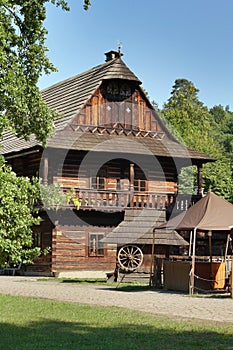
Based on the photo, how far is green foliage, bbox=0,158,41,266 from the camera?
40.6 ft

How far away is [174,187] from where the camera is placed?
125ft

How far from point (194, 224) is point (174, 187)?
17.1 m

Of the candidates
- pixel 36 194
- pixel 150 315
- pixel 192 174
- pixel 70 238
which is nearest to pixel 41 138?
pixel 36 194

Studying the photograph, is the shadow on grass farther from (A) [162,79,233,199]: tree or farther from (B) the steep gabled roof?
(A) [162,79,233,199]: tree

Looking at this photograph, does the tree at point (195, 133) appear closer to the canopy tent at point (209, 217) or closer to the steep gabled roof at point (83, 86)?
the steep gabled roof at point (83, 86)

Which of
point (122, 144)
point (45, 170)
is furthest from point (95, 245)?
point (122, 144)

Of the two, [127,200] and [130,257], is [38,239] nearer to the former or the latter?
[127,200]

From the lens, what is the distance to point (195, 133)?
72.9 metres

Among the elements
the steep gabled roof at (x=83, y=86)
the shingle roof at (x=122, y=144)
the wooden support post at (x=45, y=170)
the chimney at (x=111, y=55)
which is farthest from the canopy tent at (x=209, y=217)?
the chimney at (x=111, y=55)

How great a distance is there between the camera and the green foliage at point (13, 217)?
1238 centimetres

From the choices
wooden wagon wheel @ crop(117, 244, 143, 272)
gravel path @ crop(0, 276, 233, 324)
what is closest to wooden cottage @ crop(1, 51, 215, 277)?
wooden wagon wheel @ crop(117, 244, 143, 272)

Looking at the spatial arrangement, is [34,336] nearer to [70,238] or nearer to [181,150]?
[70,238]

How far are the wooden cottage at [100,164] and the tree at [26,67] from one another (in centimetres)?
1542

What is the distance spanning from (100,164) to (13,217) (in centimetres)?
2271
